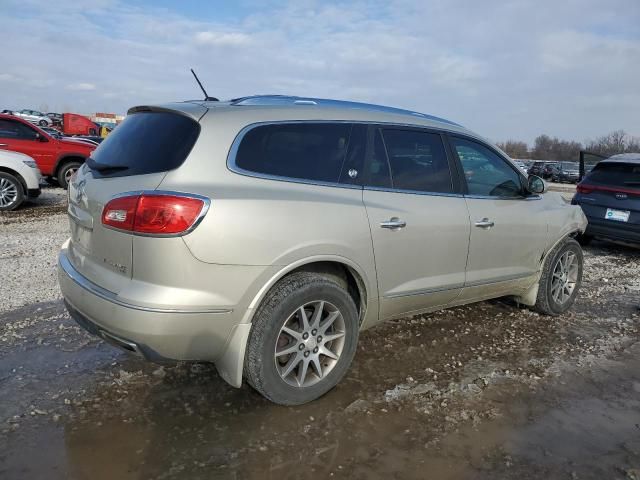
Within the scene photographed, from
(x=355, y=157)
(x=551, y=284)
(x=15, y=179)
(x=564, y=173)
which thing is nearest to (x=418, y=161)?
(x=355, y=157)

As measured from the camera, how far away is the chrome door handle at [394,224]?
335 centimetres

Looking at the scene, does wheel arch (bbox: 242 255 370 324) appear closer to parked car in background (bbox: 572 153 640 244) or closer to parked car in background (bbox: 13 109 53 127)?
parked car in background (bbox: 572 153 640 244)

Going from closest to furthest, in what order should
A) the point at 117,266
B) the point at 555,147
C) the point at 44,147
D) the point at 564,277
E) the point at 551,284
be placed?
the point at 117,266
the point at 551,284
the point at 564,277
the point at 44,147
the point at 555,147

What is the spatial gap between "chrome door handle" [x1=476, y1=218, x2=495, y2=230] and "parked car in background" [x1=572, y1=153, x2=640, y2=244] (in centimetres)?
478

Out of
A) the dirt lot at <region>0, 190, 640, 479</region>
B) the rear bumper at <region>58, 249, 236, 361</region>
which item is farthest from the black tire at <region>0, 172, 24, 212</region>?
the rear bumper at <region>58, 249, 236, 361</region>

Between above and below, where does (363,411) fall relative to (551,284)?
below

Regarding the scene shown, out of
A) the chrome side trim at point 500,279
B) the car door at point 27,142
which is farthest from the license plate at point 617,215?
the car door at point 27,142

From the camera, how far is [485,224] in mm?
4020

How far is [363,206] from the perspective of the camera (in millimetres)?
3262

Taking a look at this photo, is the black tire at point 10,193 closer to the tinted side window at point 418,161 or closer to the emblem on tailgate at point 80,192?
the emblem on tailgate at point 80,192

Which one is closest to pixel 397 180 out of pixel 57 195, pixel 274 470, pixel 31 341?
pixel 274 470

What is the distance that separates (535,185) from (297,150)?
2.47 m

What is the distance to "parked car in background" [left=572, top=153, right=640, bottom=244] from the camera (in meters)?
7.66

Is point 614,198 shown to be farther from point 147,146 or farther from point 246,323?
point 147,146
